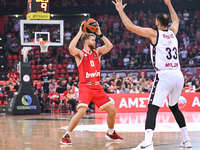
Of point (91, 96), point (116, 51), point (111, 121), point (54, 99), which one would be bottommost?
point (54, 99)

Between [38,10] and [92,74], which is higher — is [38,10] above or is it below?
above

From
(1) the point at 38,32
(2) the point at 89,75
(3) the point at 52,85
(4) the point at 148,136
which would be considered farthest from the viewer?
(3) the point at 52,85

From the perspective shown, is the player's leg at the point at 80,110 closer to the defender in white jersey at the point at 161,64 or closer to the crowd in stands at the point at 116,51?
the defender in white jersey at the point at 161,64

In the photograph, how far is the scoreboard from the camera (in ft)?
52.5

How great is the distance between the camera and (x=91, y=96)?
7469 mm

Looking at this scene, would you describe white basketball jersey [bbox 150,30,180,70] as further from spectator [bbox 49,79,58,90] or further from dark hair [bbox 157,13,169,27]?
spectator [bbox 49,79,58,90]

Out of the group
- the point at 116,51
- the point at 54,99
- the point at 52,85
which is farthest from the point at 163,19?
the point at 116,51

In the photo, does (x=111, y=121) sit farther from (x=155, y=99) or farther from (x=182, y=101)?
(x=182, y=101)

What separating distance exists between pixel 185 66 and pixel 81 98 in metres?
19.2

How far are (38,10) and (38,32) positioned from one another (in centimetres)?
96

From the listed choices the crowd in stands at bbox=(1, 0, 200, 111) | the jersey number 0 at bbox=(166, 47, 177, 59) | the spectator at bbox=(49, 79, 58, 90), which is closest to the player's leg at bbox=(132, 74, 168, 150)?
the jersey number 0 at bbox=(166, 47, 177, 59)

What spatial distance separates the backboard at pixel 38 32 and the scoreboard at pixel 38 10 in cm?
22

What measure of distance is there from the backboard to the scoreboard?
22cm

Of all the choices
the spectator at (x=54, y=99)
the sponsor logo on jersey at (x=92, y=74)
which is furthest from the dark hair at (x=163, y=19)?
the spectator at (x=54, y=99)
